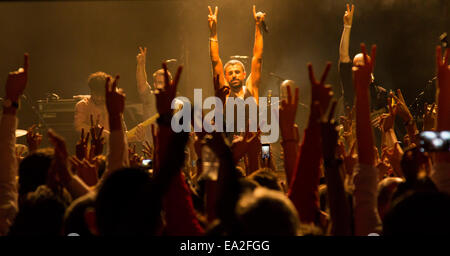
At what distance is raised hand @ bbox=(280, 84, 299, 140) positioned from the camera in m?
2.76

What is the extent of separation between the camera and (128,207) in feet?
5.89

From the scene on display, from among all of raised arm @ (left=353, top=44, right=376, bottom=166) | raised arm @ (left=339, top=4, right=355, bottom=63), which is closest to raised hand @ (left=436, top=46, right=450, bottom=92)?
raised arm @ (left=353, top=44, right=376, bottom=166)

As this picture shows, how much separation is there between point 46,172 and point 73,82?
901 cm

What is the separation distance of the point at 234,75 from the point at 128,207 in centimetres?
593

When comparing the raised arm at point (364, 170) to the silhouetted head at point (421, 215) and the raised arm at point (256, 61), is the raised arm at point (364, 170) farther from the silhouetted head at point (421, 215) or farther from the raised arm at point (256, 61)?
the raised arm at point (256, 61)

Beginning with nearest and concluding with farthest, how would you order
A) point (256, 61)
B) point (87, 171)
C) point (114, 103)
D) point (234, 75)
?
point (114, 103)
point (87, 171)
point (256, 61)
point (234, 75)

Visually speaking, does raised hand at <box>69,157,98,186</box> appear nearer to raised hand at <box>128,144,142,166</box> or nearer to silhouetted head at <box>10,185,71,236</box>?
raised hand at <box>128,144,142,166</box>

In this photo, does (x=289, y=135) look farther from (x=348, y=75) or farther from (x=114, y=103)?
(x=348, y=75)

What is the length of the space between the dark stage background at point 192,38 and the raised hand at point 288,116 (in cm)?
778

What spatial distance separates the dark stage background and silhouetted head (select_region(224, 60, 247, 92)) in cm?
291

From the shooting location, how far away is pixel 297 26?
37.8 ft

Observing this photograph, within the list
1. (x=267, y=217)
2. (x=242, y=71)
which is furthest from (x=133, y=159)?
(x=242, y=71)
